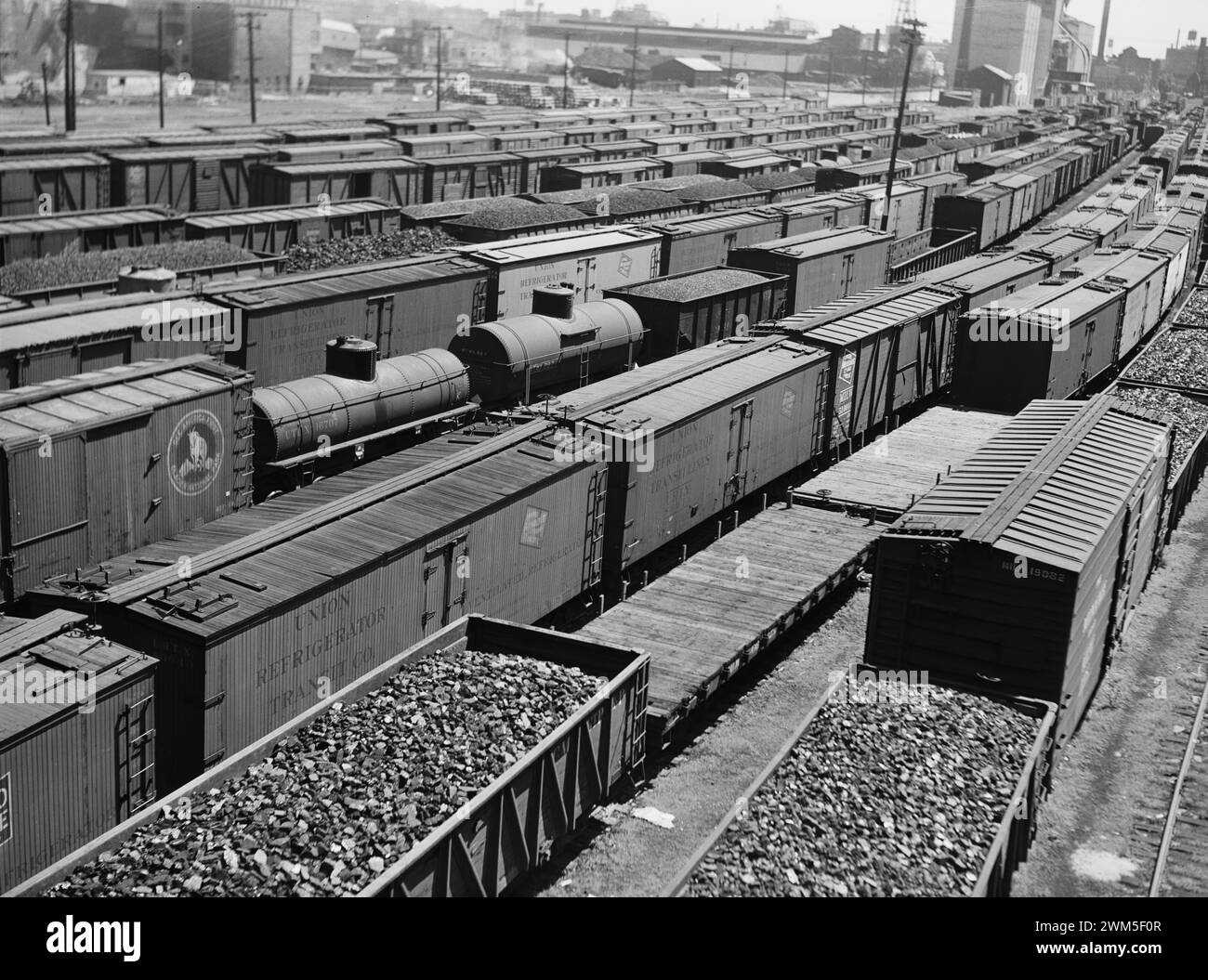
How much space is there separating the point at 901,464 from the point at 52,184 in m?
35.9

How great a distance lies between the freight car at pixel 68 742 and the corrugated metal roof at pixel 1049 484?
11.1m

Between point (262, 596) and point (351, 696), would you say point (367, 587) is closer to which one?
point (262, 596)

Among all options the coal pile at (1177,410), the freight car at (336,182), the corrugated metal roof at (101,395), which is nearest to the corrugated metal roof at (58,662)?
the corrugated metal roof at (101,395)

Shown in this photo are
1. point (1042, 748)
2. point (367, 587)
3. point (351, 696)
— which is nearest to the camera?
point (351, 696)

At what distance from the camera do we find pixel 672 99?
6718 inches

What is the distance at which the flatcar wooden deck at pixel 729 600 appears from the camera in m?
19.8

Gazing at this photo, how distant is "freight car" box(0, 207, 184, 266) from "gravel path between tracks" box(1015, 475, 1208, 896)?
3297cm

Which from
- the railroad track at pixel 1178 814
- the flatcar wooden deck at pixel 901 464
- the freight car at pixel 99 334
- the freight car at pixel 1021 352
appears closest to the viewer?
the railroad track at pixel 1178 814

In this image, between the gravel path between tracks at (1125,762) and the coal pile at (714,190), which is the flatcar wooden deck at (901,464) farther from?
the coal pile at (714,190)

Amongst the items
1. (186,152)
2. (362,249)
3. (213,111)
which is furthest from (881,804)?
(213,111)

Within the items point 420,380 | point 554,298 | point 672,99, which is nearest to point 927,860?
point 420,380

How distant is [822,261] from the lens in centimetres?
4569

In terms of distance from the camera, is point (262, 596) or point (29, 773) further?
point (262, 596)
